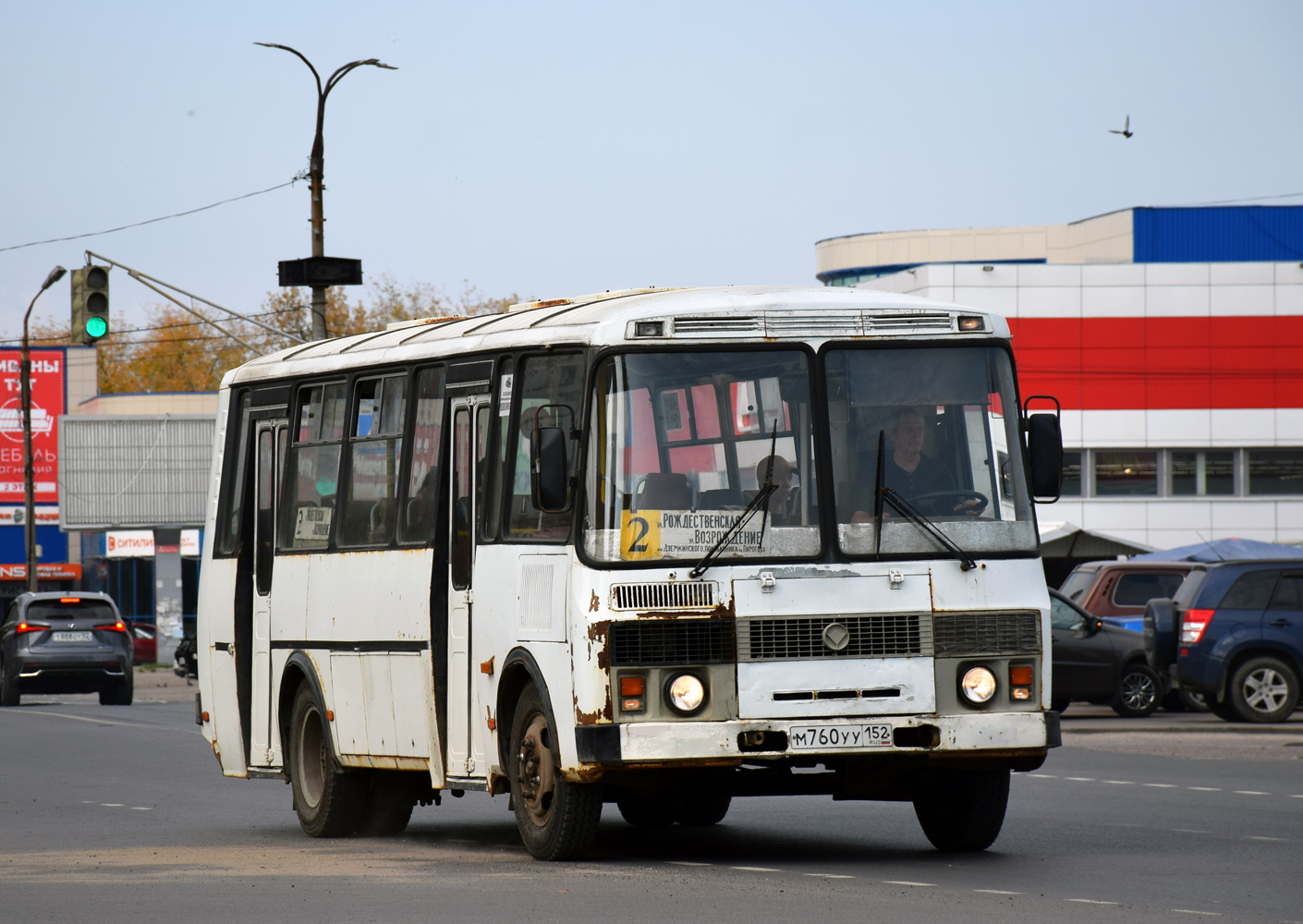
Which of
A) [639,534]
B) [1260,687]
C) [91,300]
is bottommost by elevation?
[1260,687]

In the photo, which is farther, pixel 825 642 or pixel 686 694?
pixel 825 642

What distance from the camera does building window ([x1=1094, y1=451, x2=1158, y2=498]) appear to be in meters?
56.6

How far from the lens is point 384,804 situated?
45.8 ft

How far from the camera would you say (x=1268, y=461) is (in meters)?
56.9

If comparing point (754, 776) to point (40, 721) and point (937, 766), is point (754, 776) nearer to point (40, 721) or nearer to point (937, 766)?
point (937, 766)

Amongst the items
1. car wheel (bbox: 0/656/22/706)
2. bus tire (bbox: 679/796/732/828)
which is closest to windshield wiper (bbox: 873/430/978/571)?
bus tire (bbox: 679/796/732/828)

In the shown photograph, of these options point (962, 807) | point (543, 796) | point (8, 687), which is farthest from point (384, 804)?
point (8, 687)

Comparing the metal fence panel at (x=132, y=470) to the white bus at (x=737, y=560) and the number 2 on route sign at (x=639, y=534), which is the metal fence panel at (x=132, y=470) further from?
the number 2 on route sign at (x=639, y=534)

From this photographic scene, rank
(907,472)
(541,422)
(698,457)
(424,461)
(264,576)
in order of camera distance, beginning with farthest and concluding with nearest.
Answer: (264,576), (424,461), (541,422), (907,472), (698,457)

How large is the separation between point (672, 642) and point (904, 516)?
1.32 metres

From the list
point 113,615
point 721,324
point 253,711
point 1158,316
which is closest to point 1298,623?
point 253,711

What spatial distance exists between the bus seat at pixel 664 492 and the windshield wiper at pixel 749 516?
234 millimetres

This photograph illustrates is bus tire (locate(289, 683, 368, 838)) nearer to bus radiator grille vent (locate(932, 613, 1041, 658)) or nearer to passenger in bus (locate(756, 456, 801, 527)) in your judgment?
passenger in bus (locate(756, 456, 801, 527))

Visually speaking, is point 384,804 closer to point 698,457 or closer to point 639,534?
point 639,534
